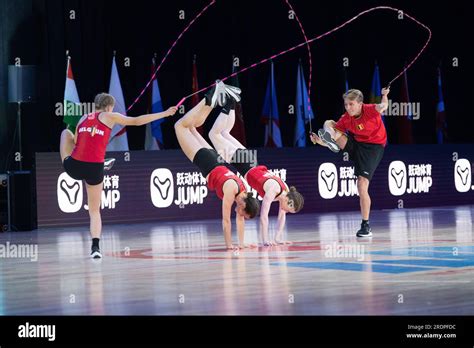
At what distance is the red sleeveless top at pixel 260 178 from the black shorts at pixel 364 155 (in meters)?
1.66

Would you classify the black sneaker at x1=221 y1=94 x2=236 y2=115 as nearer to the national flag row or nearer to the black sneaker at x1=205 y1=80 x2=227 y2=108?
the black sneaker at x1=205 y1=80 x2=227 y2=108

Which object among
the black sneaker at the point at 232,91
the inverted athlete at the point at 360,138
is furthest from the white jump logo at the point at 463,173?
the black sneaker at the point at 232,91

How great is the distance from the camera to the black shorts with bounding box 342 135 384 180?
49.7 feet

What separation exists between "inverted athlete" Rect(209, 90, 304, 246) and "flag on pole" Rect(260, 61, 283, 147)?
6445 mm

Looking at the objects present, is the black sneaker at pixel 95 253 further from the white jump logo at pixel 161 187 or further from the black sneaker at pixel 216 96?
the white jump logo at pixel 161 187

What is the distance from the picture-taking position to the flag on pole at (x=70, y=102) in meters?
19.1

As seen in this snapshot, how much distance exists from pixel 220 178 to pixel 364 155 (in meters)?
2.77

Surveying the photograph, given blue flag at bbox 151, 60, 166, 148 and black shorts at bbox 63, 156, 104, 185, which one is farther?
blue flag at bbox 151, 60, 166, 148

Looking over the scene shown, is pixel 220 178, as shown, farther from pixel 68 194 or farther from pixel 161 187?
pixel 161 187

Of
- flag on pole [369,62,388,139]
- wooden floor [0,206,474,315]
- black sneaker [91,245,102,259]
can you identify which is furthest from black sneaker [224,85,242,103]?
flag on pole [369,62,388,139]

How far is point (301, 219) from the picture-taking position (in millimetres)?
18984

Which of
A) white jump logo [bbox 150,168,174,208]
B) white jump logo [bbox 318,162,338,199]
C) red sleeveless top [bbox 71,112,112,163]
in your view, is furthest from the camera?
white jump logo [bbox 318,162,338,199]
